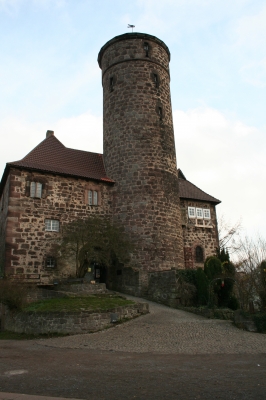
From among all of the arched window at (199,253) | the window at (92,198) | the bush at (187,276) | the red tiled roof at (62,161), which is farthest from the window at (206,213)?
the bush at (187,276)

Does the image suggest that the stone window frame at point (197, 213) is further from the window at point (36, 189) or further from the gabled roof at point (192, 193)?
the window at point (36, 189)

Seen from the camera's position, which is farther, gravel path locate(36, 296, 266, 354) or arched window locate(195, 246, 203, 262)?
arched window locate(195, 246, 203, 262)

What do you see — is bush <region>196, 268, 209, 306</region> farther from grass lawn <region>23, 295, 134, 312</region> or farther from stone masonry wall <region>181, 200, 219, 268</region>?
stone masonry wall <region>181, 200, 219, 268</region>

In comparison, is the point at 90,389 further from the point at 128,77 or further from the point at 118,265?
the point at 128,77

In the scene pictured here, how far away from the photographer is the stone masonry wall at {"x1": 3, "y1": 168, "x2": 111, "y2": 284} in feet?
61.1

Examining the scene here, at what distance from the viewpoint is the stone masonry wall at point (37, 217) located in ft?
61.1

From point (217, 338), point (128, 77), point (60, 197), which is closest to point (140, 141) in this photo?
point (128, 77)

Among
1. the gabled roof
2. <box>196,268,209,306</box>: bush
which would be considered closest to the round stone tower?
the gabled roof

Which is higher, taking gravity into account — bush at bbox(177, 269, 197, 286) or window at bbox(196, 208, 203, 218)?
window at bbox(196, 208, 203, 218)

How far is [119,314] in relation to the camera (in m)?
14.0

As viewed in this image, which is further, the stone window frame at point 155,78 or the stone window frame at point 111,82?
the stone window frame at point 111,82

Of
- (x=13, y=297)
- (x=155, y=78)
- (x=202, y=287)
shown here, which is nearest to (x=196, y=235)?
(x=202, y=287)

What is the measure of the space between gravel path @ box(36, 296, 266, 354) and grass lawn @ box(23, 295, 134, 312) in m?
0.96

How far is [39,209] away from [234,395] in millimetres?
15504
